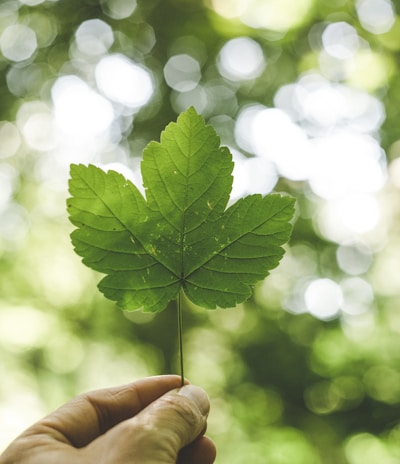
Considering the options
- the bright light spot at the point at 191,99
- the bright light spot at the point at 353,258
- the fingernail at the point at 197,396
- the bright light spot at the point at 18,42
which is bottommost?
the bright light spot at the point at 353,258

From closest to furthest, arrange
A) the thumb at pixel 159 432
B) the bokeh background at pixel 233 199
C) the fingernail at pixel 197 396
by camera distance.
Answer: the thumb at pixel 159 432 < the fingernail at pixel 197 396 < the bokeh background at pixel 233 199

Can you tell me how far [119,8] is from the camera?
840 cm

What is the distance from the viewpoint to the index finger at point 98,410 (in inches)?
51.8

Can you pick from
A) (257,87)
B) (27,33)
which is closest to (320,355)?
(257,87)

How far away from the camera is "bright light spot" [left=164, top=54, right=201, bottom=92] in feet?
27.9

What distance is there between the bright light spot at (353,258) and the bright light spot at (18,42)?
23.6ft

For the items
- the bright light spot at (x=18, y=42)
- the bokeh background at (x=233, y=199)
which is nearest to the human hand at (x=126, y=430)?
the bokeh background at (x=233, y=199)

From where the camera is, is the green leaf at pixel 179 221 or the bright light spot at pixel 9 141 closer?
the green leaf at pixel 179 221

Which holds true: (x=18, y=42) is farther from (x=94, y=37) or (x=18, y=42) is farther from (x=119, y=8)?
(x=119, y=8)

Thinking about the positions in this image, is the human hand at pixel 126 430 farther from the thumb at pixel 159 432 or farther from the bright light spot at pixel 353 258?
the bright light spot at pixel 353 258

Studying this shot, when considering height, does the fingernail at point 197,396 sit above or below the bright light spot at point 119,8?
below

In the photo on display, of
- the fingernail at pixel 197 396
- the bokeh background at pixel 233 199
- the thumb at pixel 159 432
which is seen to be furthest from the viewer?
the bokeh background at pixel 233 199

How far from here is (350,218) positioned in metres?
7.91

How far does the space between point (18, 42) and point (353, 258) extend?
25.3 feet
